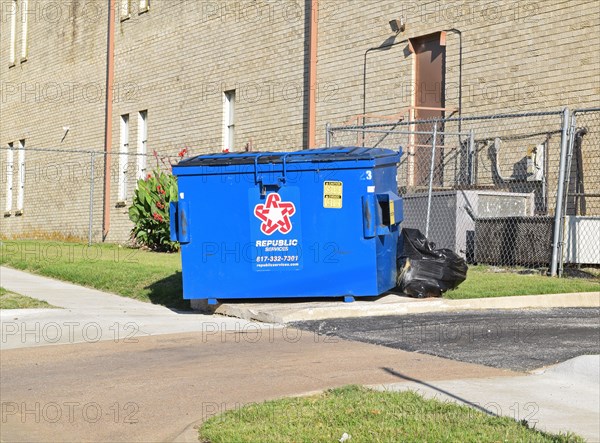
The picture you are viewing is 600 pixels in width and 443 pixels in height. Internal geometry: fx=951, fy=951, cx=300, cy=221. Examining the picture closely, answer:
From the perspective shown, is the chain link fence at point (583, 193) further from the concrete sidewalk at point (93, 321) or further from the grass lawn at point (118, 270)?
the grass lawn at point (118, 270)

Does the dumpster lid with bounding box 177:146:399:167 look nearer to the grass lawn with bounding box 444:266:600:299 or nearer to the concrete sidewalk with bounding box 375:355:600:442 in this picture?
the grass lawn with bounding box 444:266:600:299

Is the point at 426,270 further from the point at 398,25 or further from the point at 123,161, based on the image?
the point at 123,161

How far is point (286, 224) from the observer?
10969 millimetres

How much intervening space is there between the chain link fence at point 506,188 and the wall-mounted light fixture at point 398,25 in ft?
7.05

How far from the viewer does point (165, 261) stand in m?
17.3

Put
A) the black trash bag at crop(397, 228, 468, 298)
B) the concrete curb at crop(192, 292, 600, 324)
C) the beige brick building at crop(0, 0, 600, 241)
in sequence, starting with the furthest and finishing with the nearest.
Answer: the beige brick building at crop(0, 0, 600, 241) < the black trash bag at crop(397, 228, 468, 298) < the concrete curb at crop(192, 292, 600, 324)

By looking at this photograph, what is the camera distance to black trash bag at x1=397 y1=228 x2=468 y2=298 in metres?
11.5

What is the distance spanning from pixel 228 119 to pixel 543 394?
58.2 feet

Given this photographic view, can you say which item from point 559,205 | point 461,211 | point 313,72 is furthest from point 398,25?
point 559,205

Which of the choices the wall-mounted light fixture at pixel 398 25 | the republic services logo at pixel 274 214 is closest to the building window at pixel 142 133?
the wall-mounted light fixture at pixel 398 25

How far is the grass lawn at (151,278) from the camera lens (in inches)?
474

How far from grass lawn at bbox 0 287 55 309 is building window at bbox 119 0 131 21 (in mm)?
17102

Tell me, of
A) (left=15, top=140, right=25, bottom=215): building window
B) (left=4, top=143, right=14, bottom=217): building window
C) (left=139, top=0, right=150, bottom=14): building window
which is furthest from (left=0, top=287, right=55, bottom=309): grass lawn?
(left=4, top=143, right=14, bottom=217): building window

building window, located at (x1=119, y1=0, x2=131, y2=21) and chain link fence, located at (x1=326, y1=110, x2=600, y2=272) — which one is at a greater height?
building window, located at (x1=119, y1=0, x2=131, y2=21)
